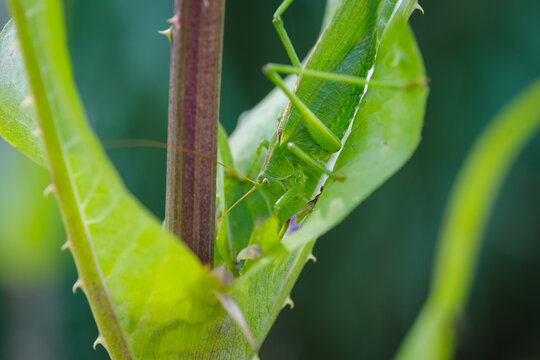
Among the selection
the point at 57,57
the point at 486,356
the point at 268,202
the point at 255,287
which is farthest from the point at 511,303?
the point at 57,57

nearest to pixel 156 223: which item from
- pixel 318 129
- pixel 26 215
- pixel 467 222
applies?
pixel 467 222

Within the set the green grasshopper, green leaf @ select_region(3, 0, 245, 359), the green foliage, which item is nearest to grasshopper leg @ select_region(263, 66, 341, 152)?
the green grasshopper

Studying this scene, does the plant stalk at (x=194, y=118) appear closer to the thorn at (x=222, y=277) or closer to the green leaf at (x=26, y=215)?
the thorn at (x=222, y=277)

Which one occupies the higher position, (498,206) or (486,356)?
(498,206)

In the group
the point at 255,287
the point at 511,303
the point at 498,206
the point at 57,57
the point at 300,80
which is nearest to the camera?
the point at 57,57

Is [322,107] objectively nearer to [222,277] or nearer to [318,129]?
[318,129]

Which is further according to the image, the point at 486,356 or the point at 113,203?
the point at 486,356

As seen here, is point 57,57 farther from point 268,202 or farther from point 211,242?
point 268,202

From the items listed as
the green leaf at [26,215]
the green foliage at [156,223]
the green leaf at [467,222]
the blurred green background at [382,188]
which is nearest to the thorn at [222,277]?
the green foliage at [156,223]
